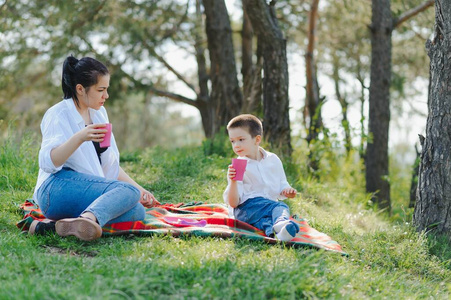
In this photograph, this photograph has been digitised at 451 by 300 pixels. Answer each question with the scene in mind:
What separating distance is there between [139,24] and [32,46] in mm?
2214

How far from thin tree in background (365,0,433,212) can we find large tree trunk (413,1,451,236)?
3.76 m

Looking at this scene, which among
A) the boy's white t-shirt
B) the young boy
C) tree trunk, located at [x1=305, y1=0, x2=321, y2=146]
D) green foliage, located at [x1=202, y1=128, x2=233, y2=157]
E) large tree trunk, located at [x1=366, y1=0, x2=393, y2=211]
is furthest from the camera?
tree trunk, located at [x1=305, y1=0, x2=321, y2=146]

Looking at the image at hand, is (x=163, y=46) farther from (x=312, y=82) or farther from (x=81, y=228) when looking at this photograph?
(x=81, y=228)

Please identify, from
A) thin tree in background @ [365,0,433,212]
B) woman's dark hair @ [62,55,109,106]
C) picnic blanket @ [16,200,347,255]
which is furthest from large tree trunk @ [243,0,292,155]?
woman's dark hair @ [62,55,109,106]


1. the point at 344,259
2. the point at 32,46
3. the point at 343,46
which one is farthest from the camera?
the point at 343,46

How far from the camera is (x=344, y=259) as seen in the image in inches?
146

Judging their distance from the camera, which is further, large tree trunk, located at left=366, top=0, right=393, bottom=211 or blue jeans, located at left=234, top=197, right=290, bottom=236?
large tree trunk, located at left=366, top=0, right=393, bottom=211

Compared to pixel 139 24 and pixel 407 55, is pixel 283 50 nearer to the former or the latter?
pixel 139 24

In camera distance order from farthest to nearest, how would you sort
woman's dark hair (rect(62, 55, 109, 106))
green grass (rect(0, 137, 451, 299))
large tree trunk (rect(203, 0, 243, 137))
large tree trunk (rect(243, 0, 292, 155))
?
large tree trunk (rect(203, 0, 243, 137)) < large tree trunk (rect(243, 0, 292, 155)) < woman's dark hair (rect(62, 55, 109, 106)) < green grass (rect(0, 137, 451, 299))

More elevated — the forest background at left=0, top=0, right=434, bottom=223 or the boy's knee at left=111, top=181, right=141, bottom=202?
the forest background at left=0, top=0, right=434, bottom=223

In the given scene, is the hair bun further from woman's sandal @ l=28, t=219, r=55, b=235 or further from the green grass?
the green grass

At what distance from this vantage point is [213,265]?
3.05 m

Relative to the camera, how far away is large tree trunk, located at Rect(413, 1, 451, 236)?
14.3 feet

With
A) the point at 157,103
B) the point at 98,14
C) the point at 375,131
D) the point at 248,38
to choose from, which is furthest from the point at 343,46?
the point at 157,103
